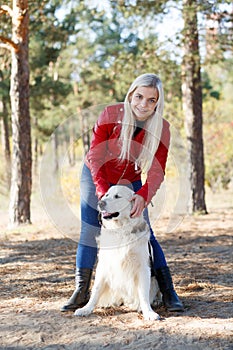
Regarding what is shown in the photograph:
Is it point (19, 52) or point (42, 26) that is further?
point (42, 26)

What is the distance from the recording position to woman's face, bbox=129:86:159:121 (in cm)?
345

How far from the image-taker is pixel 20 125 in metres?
8.79

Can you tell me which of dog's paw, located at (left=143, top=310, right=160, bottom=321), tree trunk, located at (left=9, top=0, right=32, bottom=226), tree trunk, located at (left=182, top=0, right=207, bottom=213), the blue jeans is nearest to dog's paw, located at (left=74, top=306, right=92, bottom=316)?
the blue jeans

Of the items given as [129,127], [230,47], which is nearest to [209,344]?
[129,127]

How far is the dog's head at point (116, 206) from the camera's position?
3.29 meters

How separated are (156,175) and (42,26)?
31.7 ft

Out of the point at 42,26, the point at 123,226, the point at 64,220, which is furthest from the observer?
the point at 42,26

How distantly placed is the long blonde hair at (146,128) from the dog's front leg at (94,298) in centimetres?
89

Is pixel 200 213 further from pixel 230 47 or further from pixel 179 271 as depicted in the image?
pixel 179 271

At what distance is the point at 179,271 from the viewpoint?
5.28 metres

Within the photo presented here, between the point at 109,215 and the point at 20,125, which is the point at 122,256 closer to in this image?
the point at 109,215

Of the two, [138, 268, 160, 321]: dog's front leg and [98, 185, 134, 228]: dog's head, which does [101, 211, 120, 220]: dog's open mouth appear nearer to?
[98, 185, 134, 228]: dog's head

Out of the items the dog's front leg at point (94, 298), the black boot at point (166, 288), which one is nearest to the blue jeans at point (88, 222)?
the black boot at point (166, 288)

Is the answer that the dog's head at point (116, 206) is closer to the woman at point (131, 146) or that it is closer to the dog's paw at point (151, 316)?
the woman at point (131, 146)
